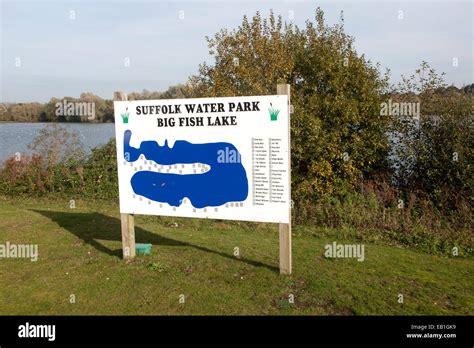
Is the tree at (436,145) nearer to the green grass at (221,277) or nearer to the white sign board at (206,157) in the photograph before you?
the green grass at (221,277)

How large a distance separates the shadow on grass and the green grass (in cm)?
2

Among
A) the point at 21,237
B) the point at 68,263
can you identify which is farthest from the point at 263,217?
the point at 21,237

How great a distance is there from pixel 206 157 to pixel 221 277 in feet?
6.46

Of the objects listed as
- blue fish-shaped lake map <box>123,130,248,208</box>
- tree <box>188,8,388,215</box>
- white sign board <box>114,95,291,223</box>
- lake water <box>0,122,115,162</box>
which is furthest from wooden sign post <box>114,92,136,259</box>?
lake water <box>0,122,115,162</box>

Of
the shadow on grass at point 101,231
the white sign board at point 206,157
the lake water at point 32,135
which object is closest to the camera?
the white sign board at point 206,157

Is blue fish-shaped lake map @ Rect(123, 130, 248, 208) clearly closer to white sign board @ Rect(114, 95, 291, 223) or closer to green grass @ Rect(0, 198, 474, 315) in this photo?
white sign board @ Rect(114, 95, 291, 223)

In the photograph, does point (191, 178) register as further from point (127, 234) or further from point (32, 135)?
point (32, 135)

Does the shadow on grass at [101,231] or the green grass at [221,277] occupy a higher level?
the shadow on grass at [101,231]

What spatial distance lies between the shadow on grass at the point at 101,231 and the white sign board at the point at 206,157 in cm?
114

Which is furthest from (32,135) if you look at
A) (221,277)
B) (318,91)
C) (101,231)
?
(221,277)

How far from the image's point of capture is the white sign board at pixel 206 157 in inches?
245

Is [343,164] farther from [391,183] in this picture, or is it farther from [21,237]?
[21,237]

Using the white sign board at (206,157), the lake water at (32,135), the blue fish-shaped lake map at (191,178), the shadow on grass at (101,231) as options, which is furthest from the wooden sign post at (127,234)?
the lake water at (32,135)
